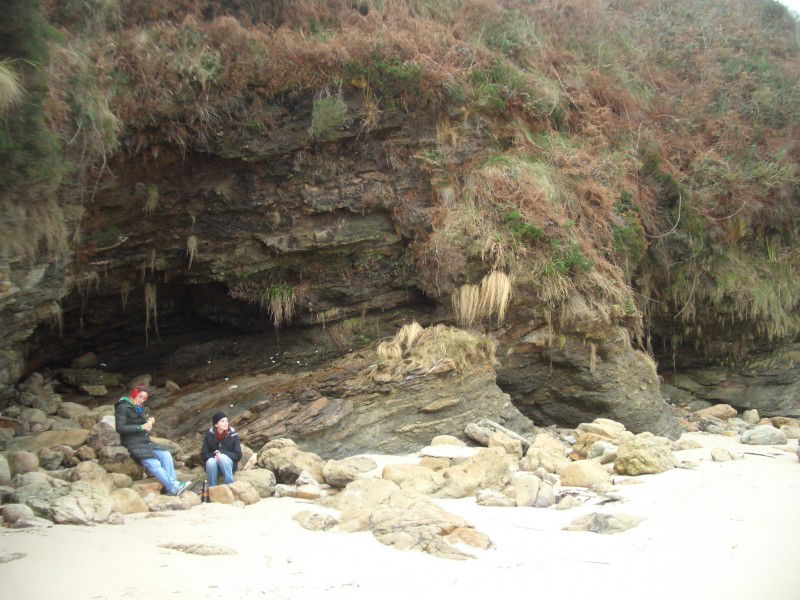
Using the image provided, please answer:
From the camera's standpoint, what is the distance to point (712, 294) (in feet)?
46.5

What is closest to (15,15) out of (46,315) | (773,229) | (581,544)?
(46,315)

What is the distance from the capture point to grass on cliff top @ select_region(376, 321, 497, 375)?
1005cm

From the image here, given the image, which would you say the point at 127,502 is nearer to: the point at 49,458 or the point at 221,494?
Answer: the point at 221,494

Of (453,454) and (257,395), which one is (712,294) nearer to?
(453,454)

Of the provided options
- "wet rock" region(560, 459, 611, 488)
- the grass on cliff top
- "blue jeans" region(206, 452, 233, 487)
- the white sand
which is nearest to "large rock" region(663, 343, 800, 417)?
the grass on cliff top

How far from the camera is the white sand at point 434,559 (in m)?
4.46

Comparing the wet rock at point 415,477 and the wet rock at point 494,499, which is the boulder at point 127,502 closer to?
the wet rock at point 415,477

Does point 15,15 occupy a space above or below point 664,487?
above

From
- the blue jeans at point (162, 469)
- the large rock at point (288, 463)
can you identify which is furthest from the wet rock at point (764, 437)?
the blue jeans at point (162, 469)

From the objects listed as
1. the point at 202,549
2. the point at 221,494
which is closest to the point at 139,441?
the point at 221,494

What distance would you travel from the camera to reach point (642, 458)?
7867 mm

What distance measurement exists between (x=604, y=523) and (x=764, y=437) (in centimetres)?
582

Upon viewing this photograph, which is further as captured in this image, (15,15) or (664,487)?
(664,487)

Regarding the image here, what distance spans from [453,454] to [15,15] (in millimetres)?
6436
